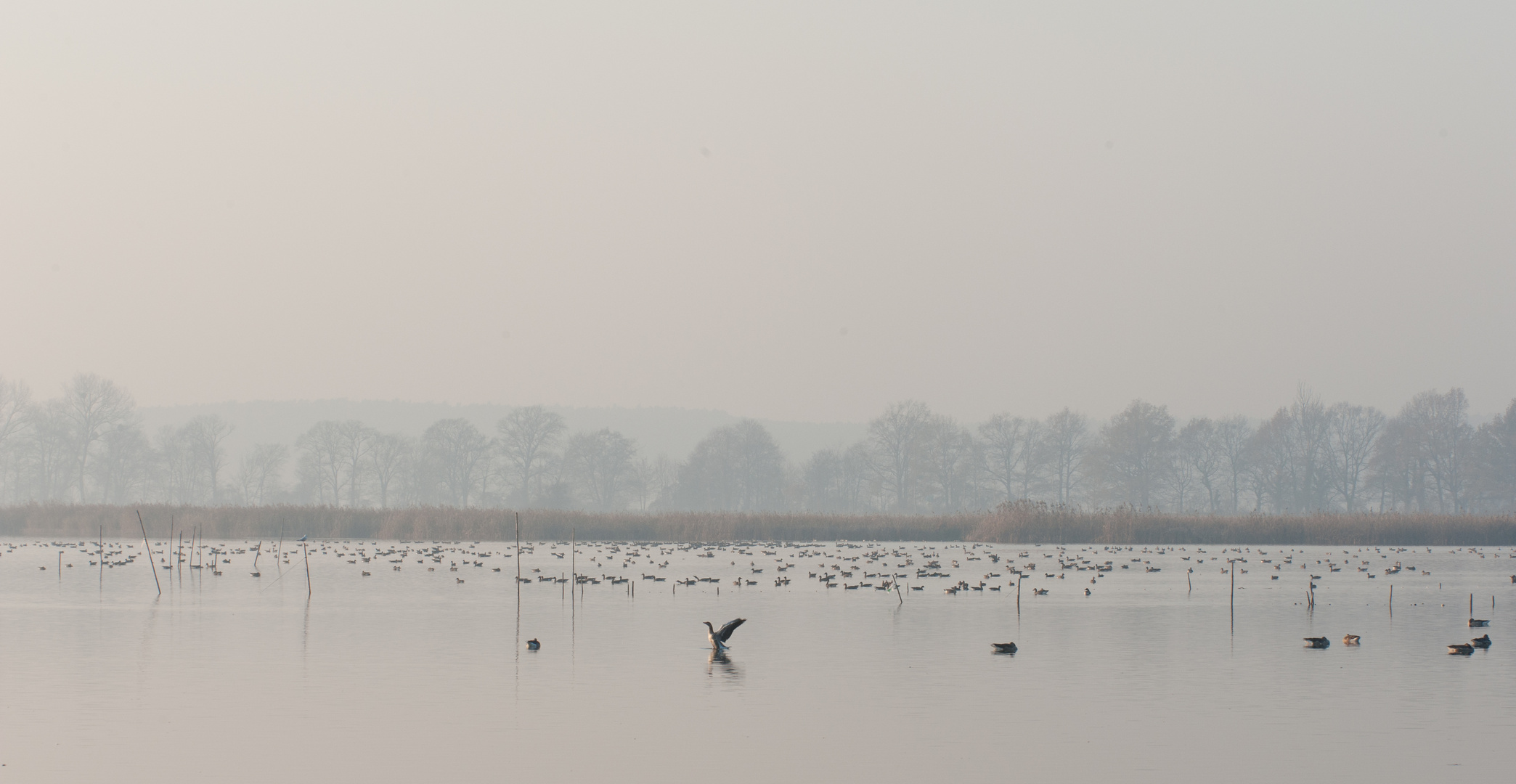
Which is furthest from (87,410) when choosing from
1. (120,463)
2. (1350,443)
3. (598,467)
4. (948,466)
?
(1350,443)

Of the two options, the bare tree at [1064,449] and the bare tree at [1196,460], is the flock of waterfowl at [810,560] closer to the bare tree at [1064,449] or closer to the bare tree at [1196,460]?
the bare tree at [1196,460]

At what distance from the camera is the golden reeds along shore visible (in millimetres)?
62344

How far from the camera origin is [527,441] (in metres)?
113

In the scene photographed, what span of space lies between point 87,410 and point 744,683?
311ft

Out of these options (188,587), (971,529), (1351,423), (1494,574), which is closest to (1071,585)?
(1494,574)

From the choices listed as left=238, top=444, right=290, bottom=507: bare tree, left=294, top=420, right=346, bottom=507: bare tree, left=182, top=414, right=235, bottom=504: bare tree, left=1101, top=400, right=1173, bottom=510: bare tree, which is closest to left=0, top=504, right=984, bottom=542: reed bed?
left=1101, top=400, right=1173, bottom=510: bare tree

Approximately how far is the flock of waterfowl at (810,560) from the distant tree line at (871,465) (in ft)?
117

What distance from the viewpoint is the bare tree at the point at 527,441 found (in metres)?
112

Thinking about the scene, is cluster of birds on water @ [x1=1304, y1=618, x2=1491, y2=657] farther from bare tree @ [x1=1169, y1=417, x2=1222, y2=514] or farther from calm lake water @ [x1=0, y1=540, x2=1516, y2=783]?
bare tree @ [x1=1169, y1=417, x2=1222, y2=514]

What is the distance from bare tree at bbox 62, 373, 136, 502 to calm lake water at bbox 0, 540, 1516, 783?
7058 cm

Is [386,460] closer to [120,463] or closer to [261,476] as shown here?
[261,476]

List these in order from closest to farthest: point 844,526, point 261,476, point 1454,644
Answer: point 1454,644 < point 844,526 < point 261,476

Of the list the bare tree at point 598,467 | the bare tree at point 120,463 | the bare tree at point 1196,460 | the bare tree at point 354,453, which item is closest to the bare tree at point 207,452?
the bare tree at point 120,463

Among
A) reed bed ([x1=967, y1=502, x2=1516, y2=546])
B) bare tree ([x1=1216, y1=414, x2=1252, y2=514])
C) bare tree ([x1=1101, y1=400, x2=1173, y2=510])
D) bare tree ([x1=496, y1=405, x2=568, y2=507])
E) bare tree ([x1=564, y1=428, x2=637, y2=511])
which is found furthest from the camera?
bare tree ([x1=564, y1=428, x2=637, y2=511])
